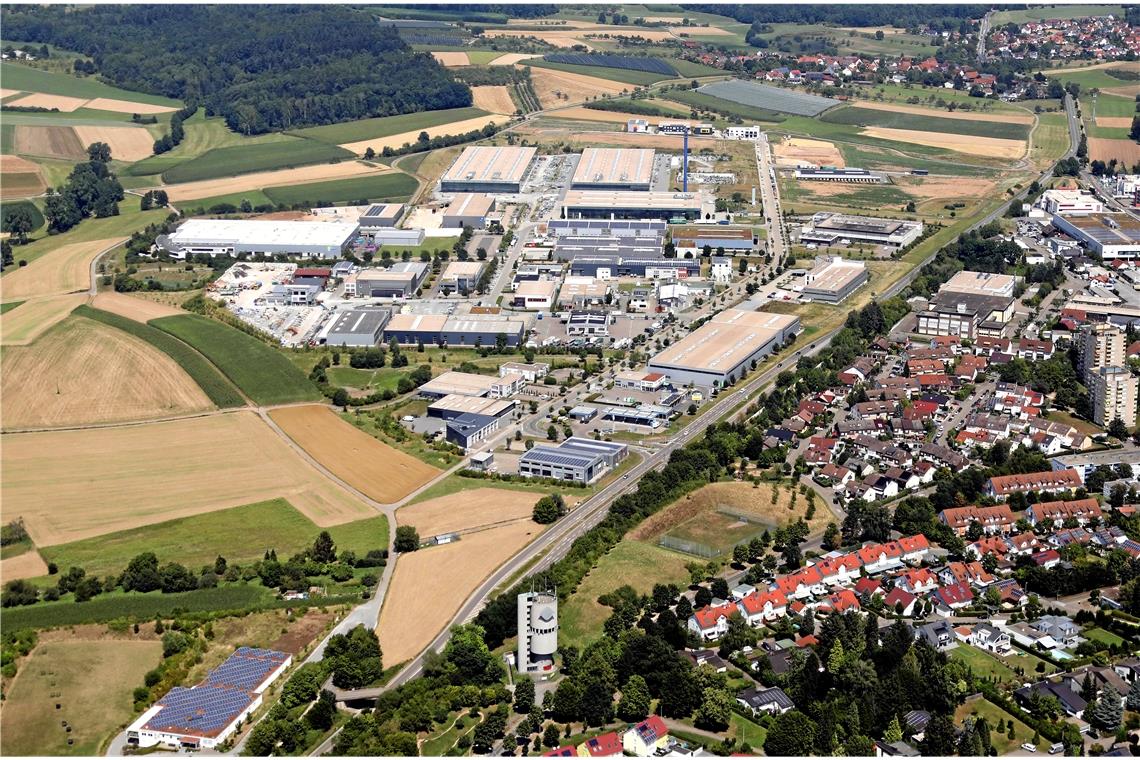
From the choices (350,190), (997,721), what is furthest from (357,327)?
(997,721)

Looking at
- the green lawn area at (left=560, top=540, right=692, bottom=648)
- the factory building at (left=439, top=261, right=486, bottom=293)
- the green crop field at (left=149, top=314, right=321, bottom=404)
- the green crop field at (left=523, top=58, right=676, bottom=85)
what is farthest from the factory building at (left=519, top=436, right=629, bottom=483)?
the green crop field at (left=523, top=58, right=676, bottom=85)

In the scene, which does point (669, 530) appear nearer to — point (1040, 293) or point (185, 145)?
point (1040, 293)

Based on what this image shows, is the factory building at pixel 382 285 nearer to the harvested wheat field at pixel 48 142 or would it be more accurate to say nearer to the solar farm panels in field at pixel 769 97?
the harvested wheat field at pixel 48 142

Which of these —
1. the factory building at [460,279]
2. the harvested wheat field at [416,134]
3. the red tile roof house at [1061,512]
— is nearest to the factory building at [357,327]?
the factory building at [460,279]

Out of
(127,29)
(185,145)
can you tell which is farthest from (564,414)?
(127,29)

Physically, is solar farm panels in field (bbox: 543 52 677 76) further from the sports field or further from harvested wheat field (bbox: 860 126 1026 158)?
the sports field

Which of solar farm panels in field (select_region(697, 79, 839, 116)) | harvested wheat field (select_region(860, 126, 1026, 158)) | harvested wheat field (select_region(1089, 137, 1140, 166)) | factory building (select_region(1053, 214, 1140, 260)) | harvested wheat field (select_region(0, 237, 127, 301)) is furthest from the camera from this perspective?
solar farm panels in field (select_region(697, 79, 839, 116))
